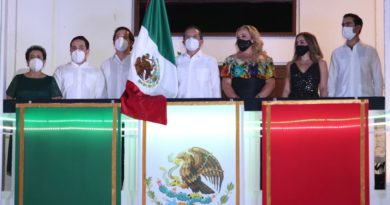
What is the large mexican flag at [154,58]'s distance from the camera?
24.8ft

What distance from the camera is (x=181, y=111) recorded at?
738 centimetres

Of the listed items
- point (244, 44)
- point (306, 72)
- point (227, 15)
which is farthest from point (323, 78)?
point (227, 15)

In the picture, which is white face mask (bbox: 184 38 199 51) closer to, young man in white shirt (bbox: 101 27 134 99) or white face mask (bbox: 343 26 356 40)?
young man in white shirt (bbox: 101 27 134 99)

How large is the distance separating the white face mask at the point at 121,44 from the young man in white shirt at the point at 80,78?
0.28 m

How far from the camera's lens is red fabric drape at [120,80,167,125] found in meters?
7.35

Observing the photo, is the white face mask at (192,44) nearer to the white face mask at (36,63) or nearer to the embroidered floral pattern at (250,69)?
the embroidered floral pattern at (250,69)

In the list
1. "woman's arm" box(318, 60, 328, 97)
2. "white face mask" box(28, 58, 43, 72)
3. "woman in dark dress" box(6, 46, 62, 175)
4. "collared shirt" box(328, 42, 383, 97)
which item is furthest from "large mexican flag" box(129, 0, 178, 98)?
"collared shirt" box(328, 42, 383, 97)

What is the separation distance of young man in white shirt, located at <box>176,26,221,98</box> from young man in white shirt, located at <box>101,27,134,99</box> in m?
0.58

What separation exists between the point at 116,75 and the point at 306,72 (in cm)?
179

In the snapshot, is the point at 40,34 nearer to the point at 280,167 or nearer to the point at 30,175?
the point at 30,175

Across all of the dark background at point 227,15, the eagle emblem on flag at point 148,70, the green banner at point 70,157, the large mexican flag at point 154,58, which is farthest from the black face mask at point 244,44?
the dark background at point 227,15

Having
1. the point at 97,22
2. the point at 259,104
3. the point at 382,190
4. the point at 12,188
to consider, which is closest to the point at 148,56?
the point at 259,104

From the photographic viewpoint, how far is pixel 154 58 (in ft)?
25.0

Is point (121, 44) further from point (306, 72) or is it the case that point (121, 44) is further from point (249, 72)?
point (306, 72)
